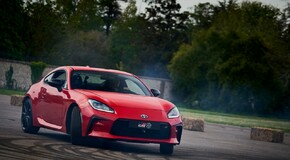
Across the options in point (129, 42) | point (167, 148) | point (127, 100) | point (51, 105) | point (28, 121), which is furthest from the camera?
point (129, 42)

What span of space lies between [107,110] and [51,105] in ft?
6.07

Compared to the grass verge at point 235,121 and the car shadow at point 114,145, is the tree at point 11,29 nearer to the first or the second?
the grass verge at point 235,121

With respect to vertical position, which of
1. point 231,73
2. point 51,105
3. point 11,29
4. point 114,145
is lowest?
point 114,145

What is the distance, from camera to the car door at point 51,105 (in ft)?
41.0

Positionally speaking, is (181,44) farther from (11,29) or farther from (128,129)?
(128,129)

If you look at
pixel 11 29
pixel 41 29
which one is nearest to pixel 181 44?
pixel 41 29

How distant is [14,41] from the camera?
247ft

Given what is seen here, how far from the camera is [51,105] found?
42.4 ft

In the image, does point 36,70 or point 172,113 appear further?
point 36,70

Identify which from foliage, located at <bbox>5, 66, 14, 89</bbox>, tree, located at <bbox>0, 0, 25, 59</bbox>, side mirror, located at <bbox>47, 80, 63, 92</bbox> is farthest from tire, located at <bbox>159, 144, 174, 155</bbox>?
tree, located at <bbox>0, 0, 25, 59</bbox>

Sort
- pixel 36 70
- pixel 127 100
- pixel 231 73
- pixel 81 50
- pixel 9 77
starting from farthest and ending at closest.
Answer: pixel 81 50, pixel 231 73, pixel 36 70, pixel 9 77, pixel 127 100

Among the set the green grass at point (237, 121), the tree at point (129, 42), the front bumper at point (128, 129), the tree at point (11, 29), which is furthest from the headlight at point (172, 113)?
the tree at point (129, 42)

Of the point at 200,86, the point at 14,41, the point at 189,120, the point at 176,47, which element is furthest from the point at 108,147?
the point at 176,47

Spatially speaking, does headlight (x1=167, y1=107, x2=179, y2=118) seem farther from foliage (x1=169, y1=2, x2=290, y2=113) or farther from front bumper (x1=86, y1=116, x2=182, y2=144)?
foliage (x1=169, y1=2, x2=290, y2=113)
